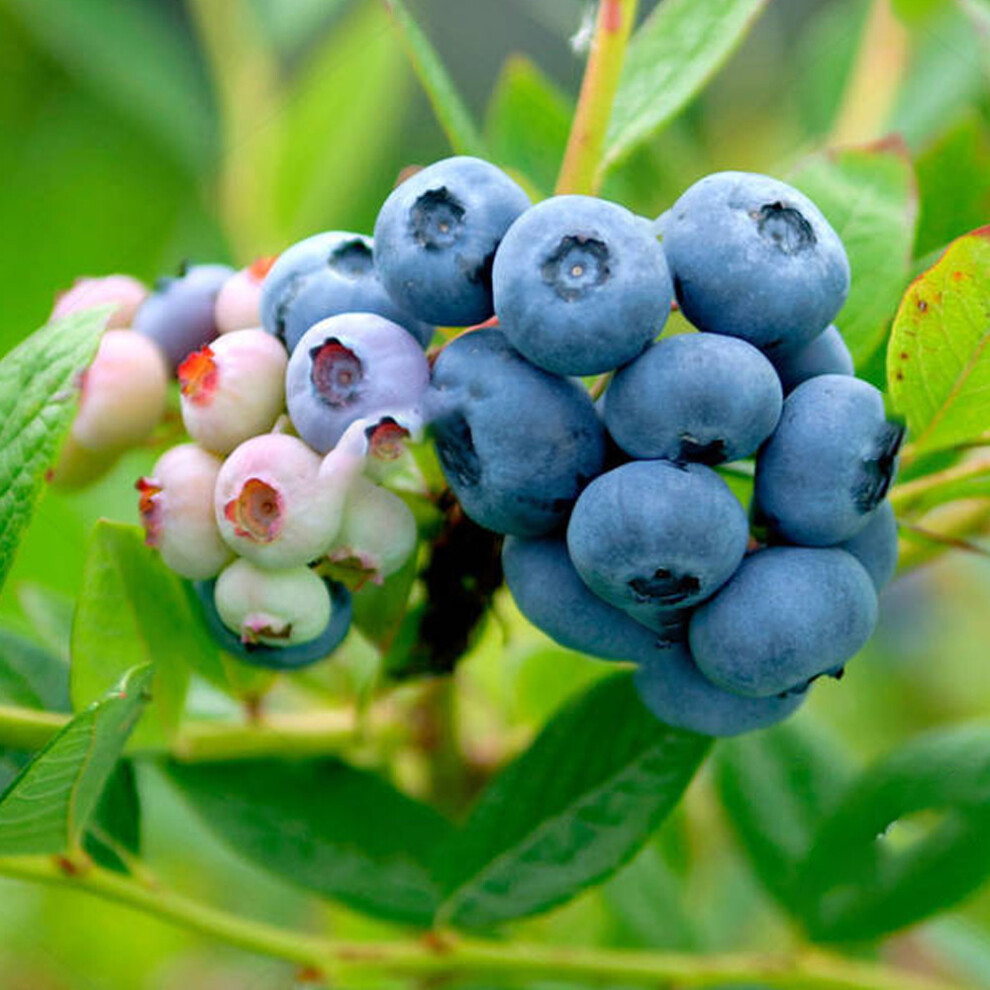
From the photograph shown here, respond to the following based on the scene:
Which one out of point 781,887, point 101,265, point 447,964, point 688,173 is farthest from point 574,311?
point 101,265

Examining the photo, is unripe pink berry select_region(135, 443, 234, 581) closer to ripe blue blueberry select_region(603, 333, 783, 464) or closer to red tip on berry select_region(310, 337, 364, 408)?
red tip on berry select_region(310, 337, 364, 408)

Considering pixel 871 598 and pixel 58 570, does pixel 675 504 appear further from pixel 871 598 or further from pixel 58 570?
pixel 58 570

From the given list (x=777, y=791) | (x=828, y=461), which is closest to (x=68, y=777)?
(x=828, y=461)

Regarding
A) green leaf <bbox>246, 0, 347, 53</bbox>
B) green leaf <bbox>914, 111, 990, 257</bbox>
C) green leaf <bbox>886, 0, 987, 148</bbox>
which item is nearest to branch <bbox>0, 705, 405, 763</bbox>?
green leaf <bbox>914, 111, 990, 257</bbox>

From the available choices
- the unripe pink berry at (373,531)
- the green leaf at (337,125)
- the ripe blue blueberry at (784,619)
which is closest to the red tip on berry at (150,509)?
the unripe pink berry at (373,531)

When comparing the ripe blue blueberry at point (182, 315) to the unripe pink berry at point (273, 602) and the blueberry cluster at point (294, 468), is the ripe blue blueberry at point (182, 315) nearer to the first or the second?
the blueberry cluster at point (294, 468)

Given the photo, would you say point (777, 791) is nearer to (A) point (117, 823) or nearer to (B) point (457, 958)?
(B) point (457, 958)
